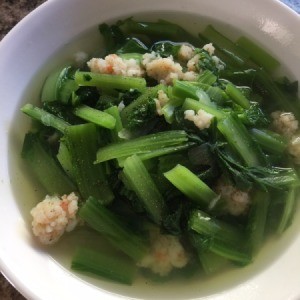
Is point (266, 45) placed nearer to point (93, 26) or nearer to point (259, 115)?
point (259, 115)

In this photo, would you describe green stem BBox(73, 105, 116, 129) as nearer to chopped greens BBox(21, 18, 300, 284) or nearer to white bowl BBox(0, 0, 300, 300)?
chopped greens BBox(21, 18, 300, 284)

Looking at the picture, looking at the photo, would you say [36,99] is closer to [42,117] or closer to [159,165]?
[42,117]

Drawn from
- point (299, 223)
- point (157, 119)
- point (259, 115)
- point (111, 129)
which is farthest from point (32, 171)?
point (299, 223)

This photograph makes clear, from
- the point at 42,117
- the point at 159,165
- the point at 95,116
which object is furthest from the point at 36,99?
the point at 159,165

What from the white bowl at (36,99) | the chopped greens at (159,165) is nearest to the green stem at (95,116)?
the chopped greens at (159,165)

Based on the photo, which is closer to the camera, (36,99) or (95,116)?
(95,116)

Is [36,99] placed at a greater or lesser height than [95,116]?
lesser

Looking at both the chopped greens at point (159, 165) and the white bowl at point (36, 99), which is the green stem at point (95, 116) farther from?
the white bowl at point (36, 99)

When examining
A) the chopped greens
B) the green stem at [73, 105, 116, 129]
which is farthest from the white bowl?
the green stem at [73, 105, 116, 129]
